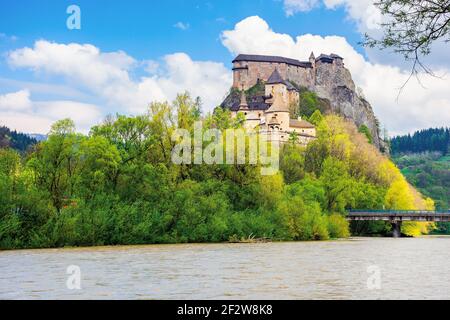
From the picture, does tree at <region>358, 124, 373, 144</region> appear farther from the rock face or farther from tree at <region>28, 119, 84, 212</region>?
tree at <region>28, 119, 84, 212</region>

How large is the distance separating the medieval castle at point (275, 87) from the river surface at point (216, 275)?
93371 millimetres

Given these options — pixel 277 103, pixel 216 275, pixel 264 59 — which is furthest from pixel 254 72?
pixel 216 275

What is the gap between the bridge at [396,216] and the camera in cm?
6925

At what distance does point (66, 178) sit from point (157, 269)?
18549 mm

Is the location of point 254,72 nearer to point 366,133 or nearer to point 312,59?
point 312,59

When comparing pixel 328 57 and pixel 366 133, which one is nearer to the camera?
pixel 366 133

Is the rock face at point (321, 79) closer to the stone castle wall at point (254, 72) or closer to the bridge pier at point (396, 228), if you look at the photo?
the stone castle wall at point (254, 72)

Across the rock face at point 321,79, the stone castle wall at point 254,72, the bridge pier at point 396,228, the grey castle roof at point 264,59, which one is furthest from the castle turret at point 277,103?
the bridge pier at point 396,228

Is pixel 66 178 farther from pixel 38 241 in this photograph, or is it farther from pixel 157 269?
pixel 157 269

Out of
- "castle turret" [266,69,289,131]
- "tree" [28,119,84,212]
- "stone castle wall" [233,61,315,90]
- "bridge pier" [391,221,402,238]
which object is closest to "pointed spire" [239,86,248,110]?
"castle turret" [266,69,289,131]

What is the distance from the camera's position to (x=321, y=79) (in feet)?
569

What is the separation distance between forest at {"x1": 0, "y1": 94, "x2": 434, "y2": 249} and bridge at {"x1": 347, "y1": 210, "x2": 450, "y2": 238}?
9384 millimetres

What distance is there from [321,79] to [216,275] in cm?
15345

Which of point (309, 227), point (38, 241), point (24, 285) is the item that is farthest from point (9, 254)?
point (309, 227)
